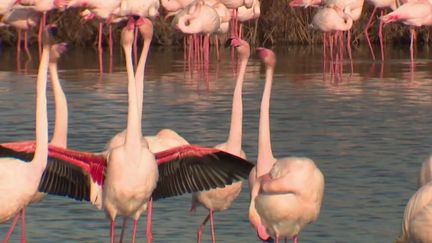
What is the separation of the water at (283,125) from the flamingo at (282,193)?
1.83ft

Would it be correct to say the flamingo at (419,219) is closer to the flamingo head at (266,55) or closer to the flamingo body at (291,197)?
the flamingo body at (291,197)

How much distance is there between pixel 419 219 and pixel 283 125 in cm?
636

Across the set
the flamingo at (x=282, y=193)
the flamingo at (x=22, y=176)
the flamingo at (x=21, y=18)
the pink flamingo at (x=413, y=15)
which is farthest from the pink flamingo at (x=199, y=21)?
the flamingo at (x=22, y=176)

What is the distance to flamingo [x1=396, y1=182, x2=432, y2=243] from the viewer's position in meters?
6.32

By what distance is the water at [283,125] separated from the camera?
321 inches

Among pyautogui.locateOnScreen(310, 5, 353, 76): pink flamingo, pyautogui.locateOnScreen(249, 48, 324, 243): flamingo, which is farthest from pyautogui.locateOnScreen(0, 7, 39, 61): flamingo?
pyautogui.locateOnScreen(249, 48, 324, 243): flamingo

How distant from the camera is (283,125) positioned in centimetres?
1266

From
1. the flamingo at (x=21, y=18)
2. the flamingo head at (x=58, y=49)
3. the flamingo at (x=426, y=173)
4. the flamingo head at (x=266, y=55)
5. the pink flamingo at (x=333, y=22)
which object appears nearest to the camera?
the flamingo at (x=426, y=173)

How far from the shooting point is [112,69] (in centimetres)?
1894

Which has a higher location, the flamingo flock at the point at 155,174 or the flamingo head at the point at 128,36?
the flamingo head at the point at 128,36

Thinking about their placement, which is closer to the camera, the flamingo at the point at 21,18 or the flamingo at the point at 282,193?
the flamingo at the point at 282,193

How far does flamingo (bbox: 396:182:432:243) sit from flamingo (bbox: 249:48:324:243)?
713 mm

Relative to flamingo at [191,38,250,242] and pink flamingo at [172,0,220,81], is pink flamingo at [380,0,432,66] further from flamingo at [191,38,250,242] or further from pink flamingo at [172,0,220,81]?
flamingo at [191,38,250,242]

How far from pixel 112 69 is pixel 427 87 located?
16.8 ft
